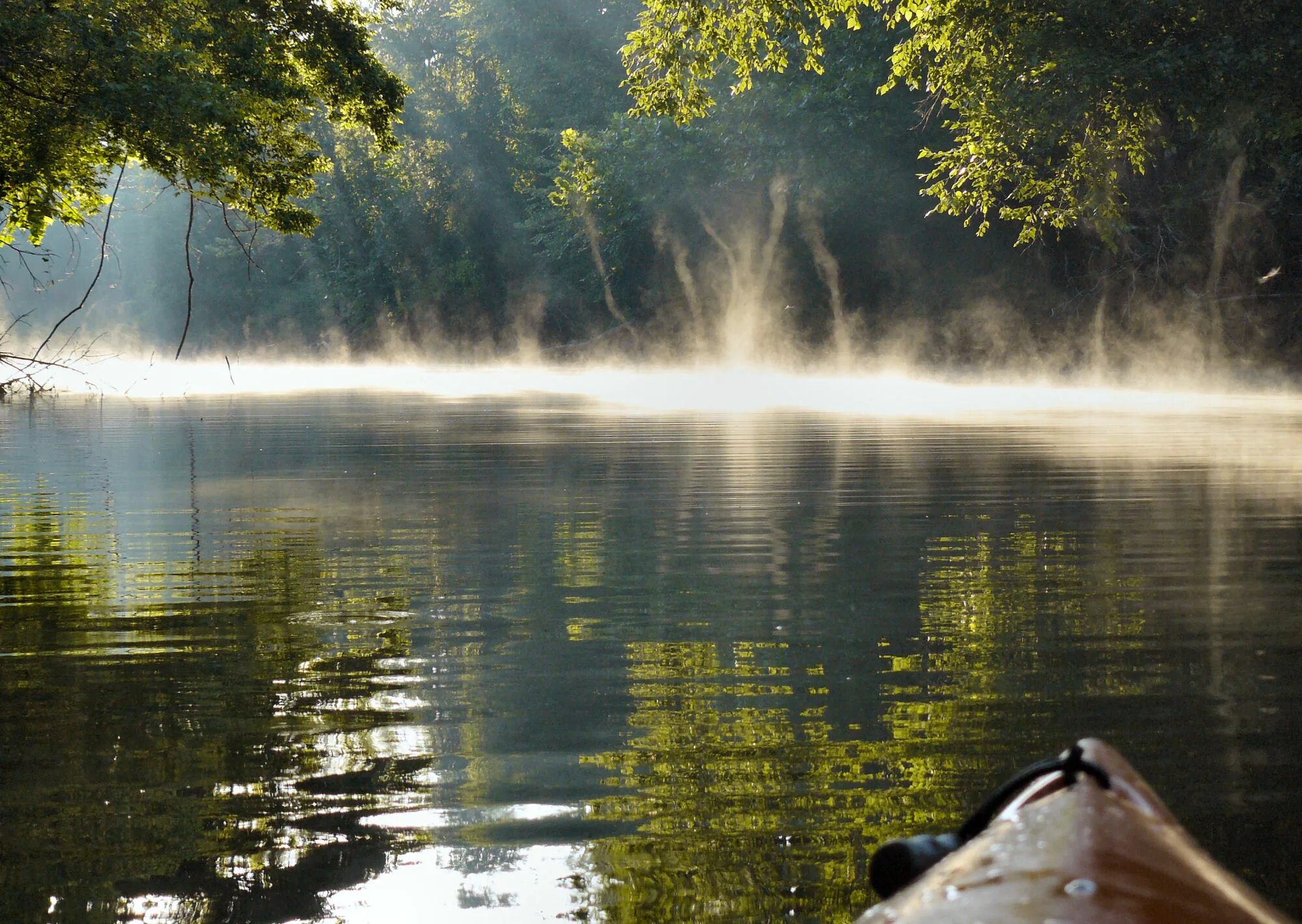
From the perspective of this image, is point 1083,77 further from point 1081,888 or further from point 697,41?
point 1081,888

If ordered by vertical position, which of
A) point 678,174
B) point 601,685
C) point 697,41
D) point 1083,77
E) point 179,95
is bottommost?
point 601,685

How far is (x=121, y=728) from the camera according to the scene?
14.9 ft

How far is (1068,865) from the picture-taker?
1237 millimetres

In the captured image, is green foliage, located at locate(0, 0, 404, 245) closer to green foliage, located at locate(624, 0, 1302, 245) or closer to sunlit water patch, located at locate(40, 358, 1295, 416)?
sunlit water patch, located at locate(40, 358, 1295, 416)

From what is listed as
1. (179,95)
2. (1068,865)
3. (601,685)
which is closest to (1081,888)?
(1068,865)

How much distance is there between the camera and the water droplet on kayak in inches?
46.0

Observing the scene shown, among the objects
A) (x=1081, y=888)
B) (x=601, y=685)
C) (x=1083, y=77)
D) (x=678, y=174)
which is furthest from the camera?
(x=678, y=174)

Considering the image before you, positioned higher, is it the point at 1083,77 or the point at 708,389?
the point at 1083,77

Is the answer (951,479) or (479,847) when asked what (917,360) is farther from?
(479,847)

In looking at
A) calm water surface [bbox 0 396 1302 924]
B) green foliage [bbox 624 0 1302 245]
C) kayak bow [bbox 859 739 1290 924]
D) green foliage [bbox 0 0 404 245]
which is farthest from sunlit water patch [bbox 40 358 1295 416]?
kayak bow [bbox 859 739 1290 924]

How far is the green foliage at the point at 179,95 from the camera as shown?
589 inches

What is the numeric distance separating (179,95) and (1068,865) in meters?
15.6

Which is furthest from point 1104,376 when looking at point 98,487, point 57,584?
point 57,584

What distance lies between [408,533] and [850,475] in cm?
476
